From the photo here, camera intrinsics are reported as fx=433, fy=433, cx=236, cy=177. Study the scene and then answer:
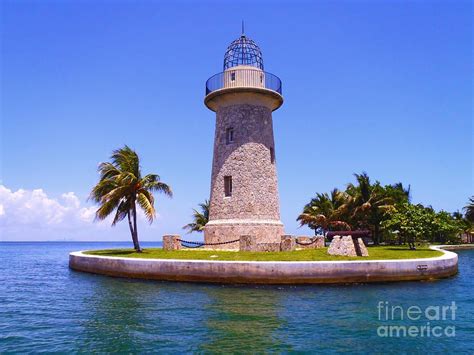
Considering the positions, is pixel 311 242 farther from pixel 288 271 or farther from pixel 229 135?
pixel 288 271

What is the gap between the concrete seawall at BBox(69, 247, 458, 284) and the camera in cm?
1945

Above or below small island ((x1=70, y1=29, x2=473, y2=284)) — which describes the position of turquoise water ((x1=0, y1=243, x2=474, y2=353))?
below

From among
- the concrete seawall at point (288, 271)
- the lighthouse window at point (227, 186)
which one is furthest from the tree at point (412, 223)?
the lighthouse window at point (227, 186)

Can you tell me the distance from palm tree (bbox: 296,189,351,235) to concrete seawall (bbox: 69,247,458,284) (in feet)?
69.0

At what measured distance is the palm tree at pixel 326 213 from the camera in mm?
43594

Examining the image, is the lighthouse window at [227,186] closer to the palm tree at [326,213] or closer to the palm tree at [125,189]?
the palm tree at [125,189]

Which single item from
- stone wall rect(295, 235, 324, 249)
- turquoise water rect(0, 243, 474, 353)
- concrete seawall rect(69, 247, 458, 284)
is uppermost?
stone wall rect(295, 235, 324, 249)

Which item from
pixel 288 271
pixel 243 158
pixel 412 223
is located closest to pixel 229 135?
pixel 243 158

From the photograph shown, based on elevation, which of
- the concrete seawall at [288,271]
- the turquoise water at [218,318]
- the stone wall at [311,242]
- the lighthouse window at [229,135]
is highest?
the lighthouse window at [229,135]

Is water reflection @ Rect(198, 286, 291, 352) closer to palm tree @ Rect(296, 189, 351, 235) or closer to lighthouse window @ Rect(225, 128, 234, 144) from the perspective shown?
lighthouse window @ Rect(225, 128, 234, 144)

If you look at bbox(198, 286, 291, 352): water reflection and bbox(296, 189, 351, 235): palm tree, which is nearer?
bbox(198, 286, 291, 352): water reflection

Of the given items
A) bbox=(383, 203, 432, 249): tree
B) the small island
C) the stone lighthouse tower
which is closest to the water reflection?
the small island

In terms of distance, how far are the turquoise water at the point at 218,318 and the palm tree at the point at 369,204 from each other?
22257 millimetres

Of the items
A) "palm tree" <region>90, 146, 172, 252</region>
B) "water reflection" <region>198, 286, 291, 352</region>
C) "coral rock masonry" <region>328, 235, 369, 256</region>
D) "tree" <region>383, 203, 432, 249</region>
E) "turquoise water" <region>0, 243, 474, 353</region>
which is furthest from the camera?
"tree" <region>383, 203, 432, 249</region>
